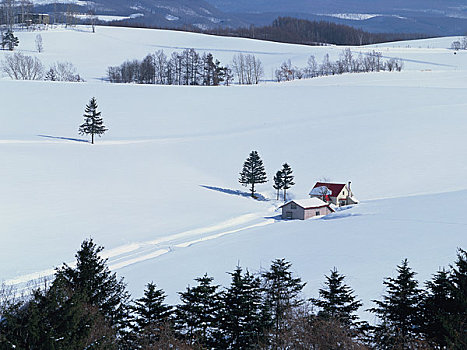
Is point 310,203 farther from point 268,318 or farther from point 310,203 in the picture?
point 268,318

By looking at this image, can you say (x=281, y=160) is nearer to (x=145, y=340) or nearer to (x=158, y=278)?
(x=158, y=278)

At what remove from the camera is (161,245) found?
3247cm

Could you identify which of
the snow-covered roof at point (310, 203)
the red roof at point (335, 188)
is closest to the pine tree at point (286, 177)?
the red roof at point (335, 188)

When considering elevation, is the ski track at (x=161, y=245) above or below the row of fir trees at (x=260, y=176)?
below

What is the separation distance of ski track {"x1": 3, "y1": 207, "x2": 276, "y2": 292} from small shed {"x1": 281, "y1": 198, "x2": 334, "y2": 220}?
1.33m

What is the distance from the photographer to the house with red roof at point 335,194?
44594 millimetres

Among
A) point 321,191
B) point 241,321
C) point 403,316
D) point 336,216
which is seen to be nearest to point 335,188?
point 321,191

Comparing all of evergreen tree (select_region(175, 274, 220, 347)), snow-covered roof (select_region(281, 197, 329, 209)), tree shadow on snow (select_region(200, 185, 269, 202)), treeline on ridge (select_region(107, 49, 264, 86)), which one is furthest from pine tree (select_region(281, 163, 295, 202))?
treeline on ridge (select_region(107, 49, 264, 86))

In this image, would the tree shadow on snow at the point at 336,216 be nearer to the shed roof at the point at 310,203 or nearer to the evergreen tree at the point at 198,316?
the shed roof at the point at 310,203

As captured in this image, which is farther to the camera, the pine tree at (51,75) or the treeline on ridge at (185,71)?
the treeline on ridge at (185,71)

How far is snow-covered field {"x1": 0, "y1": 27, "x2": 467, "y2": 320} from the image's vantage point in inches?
1118

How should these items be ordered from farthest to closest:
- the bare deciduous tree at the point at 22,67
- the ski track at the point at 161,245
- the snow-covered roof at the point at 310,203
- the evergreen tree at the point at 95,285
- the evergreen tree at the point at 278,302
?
the bare deciduous tree at the point at 22,67, the snow-covered roof at the point at 310,203, the ski track at the point at 161,245, the evergreen tree at the point at 278,302, the evergreen tree at the point at 95,285

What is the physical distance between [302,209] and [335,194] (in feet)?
16.7

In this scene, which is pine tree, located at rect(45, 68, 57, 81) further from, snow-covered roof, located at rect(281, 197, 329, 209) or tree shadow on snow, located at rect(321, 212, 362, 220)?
tree shadow on snow, located at rect(321, 212, 362, 220)
